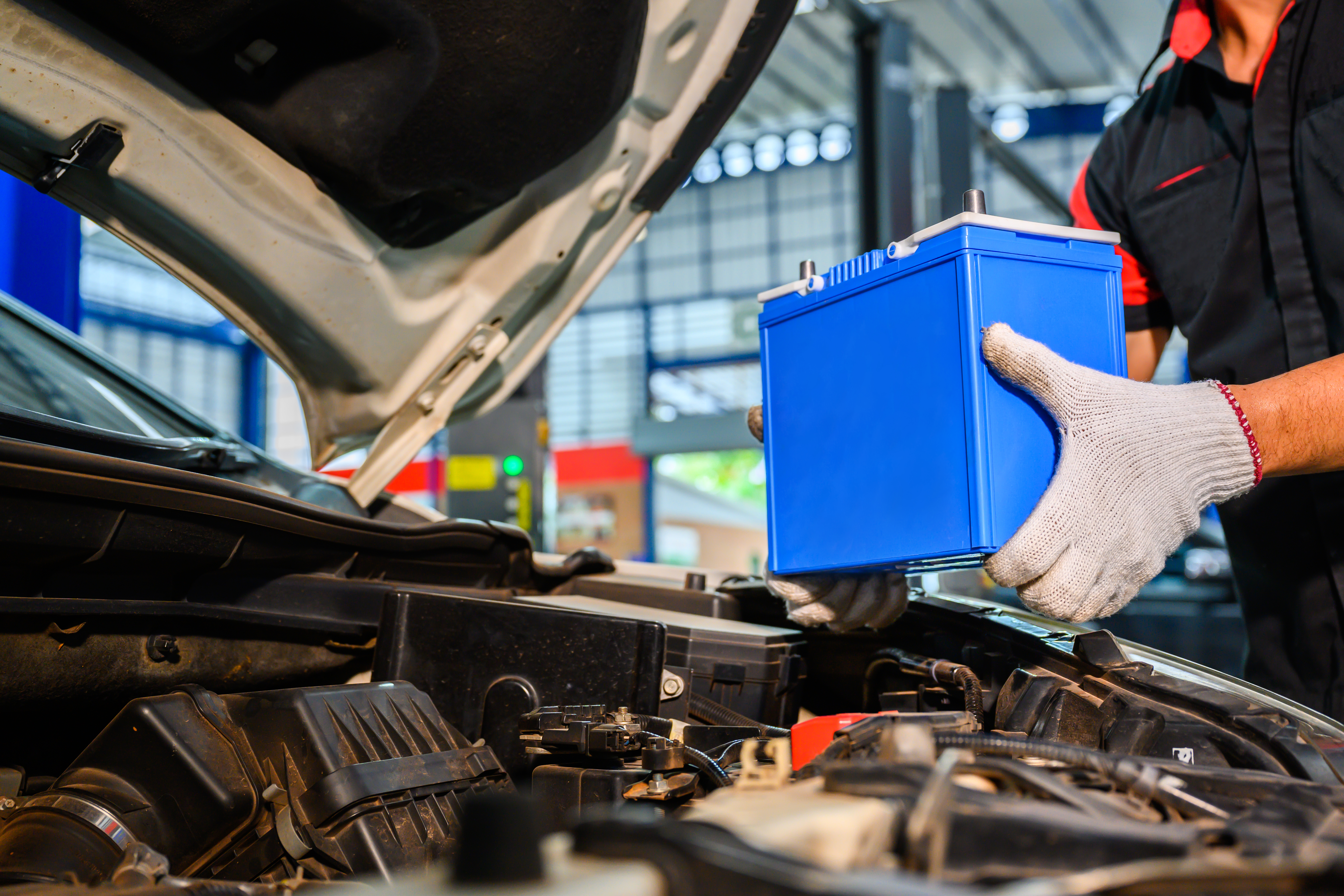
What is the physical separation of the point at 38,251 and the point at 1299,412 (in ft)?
9.84

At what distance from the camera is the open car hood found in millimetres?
1060

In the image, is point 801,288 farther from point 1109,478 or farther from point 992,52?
point 992,52

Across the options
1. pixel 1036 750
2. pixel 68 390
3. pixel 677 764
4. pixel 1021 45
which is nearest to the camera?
pixel 1036 750

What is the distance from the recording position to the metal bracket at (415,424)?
1.50 meters

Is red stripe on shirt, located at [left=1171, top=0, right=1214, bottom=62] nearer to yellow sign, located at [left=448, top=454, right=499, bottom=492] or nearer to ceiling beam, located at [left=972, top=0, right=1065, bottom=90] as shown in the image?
yellow sign, located at [left=448, top=454, right=499, bottom=492]

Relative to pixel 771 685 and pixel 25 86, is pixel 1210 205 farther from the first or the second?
pixel 25 86

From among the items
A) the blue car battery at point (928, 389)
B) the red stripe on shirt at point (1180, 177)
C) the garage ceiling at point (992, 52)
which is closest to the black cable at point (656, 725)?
the blue car battery at point (928, 389)

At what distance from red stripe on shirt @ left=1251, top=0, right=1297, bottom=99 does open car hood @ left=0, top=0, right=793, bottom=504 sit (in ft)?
2.21

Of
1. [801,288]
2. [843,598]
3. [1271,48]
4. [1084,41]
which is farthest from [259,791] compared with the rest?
[1084,41]

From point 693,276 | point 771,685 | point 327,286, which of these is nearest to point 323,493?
point 327,286

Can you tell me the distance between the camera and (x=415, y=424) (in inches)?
59.8

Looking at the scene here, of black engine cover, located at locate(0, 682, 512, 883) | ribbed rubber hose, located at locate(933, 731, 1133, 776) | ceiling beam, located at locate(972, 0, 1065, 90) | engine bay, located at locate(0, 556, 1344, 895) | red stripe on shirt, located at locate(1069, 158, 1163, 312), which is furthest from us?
ceiling beam, located at locate(972, 0, 1065, 90)

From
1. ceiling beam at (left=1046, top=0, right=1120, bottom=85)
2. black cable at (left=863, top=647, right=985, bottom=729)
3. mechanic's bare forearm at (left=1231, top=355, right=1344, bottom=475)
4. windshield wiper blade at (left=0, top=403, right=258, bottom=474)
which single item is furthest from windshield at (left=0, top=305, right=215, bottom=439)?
ceiling beam at (left=1046, top=0, right=1120, bottom=85)

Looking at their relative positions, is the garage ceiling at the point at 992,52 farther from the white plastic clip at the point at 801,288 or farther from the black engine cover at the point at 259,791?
the black engine cover at the point at 259,791
